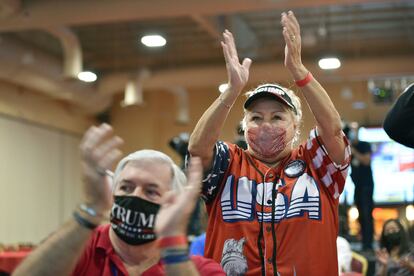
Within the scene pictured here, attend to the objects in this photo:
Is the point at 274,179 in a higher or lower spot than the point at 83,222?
higher

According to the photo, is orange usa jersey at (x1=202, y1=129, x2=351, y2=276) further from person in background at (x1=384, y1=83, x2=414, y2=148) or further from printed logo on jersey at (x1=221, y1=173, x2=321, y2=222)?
person in background at (x1=384, y1=83, x2=414, y2=148)

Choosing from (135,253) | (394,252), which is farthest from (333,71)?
(135,253)

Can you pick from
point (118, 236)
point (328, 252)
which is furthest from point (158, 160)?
point (328, 252)

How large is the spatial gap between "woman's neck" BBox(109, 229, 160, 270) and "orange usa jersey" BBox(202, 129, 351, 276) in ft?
2.07

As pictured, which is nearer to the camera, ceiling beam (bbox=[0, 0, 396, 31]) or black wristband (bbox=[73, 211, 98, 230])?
black wristband (bbox=[73, 211, 98, 230])

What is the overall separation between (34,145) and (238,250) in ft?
39.6

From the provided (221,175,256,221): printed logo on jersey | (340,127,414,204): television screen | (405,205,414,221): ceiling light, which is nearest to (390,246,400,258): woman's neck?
(221,175,256,221): printed logo on jersey

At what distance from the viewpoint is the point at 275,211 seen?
109 inches

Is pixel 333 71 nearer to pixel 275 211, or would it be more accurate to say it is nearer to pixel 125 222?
pixel 275 211

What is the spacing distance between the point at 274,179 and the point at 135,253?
0.86m

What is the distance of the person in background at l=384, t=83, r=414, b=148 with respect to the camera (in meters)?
1.97

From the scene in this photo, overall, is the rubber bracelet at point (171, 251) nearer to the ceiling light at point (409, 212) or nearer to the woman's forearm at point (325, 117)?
the woman's forearm at point (325, 117)

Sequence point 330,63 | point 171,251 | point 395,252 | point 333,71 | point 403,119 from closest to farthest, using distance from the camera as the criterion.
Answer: point 171,251
point 403,119
point 395,252
point 330,63
point 333,71

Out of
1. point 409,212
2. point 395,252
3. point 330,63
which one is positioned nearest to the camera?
point 395,252
